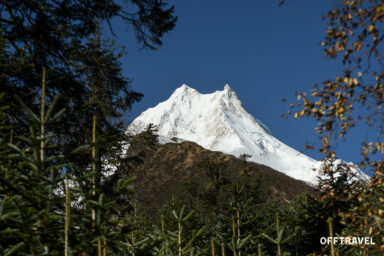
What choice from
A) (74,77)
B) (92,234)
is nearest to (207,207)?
(74,77)

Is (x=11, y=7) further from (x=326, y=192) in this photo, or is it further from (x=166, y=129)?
(x=166, y=129)

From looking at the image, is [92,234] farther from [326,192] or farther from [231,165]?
[231,165]

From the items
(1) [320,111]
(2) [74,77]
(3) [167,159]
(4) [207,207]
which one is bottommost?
(4) [207,207]

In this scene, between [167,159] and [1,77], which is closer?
[1,77]

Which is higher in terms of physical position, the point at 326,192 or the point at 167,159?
the point at 167,159

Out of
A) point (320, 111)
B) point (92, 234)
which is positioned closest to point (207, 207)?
point (320, 111)

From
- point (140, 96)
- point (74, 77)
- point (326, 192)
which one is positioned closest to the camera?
point (326, 192)

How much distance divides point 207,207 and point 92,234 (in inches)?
1040

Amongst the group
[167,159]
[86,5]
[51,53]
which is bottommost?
[51,53]

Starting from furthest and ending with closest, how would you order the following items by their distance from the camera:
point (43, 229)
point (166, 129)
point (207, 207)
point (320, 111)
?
point (166, 129) < point (207, 207) < point (320, 111) < point (43, 229)

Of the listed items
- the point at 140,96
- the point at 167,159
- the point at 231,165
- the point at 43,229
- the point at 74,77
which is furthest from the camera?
the point at 167,159

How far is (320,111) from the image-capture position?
12.6 ft

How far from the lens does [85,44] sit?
254 inches

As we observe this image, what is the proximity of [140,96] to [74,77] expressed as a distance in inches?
87.3
